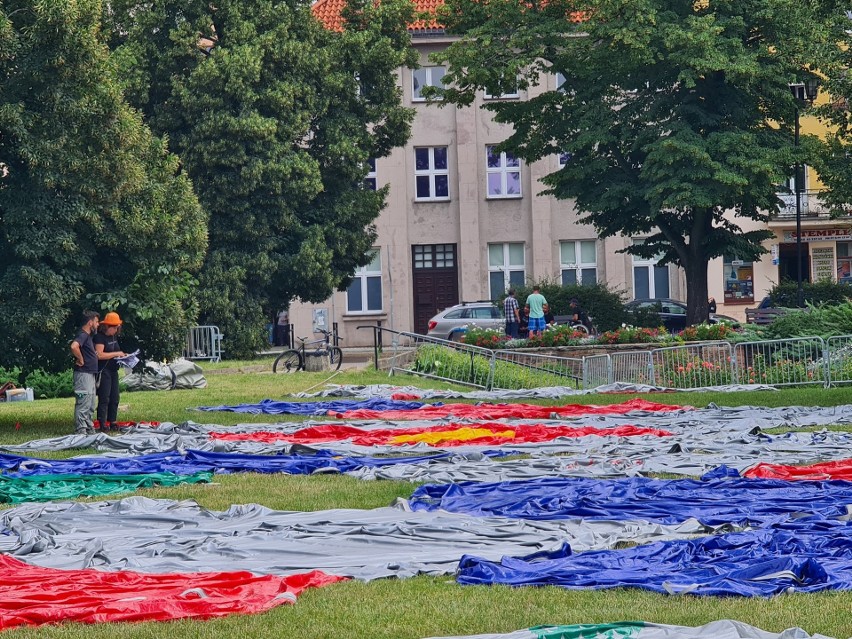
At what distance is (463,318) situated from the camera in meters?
46.7

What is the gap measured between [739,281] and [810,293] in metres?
9.75

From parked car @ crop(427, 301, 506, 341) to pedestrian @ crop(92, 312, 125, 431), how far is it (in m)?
25.7

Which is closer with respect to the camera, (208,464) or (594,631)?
(594,631)

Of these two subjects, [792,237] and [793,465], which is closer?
[793,465]

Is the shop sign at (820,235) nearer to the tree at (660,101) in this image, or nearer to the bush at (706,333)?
the tree at (660,101)

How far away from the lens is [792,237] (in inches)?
2328

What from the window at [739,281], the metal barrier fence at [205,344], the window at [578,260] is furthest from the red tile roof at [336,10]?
the metal barrier fence at [205,344]

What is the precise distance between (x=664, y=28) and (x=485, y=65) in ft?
16.3

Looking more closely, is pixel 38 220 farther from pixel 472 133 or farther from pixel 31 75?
pixel 472 133

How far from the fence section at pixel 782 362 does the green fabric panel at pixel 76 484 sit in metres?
16.1

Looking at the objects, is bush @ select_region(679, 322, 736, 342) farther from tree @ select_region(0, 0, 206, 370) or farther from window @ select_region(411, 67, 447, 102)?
window @ select_region(411, 67, 447, 102)

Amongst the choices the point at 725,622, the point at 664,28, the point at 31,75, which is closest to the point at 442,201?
the point at 664,28

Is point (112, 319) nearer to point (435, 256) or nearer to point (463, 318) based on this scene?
point (463, 318)

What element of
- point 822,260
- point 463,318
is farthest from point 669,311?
point 822,260
